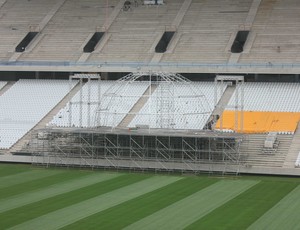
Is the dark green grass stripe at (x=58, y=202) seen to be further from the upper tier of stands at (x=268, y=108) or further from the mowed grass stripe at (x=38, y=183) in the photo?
the upper tier of stands at (x=268, y=108)

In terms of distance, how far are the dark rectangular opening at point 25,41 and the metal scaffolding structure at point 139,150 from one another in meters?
15.0

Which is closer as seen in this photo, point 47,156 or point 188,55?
point 47,156

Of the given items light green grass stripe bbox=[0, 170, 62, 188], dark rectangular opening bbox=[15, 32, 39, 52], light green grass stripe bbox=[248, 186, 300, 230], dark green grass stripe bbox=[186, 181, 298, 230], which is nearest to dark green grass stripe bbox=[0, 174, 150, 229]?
light green grass stripe bbox=[0, 170, 62, 188]

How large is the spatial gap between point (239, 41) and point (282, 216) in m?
27.6

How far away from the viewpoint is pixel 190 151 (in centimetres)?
4181

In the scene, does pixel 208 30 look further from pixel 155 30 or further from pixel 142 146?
pixel 142 146

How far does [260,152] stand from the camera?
42.4 metres

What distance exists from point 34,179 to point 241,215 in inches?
512

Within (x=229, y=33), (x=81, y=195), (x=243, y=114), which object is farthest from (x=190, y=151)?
(x=229, y=33)

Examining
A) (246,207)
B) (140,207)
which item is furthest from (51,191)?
(246,207)

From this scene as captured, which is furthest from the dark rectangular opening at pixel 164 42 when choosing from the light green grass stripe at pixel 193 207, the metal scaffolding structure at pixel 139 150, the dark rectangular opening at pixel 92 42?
the light green grass stripe at pixel 193 207

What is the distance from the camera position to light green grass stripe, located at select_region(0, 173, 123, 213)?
103ft

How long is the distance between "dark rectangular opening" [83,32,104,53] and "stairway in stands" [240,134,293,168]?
1793cm

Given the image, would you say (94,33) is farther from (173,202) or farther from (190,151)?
(173,202)
